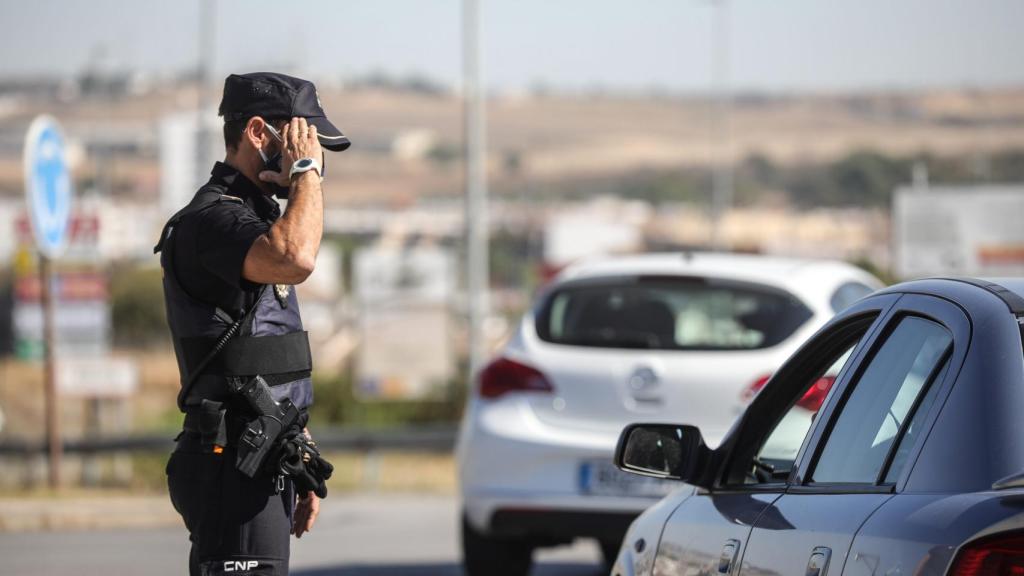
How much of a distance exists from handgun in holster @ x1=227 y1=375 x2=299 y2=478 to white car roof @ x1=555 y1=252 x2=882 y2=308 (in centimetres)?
408

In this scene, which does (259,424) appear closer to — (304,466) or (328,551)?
(304,466)

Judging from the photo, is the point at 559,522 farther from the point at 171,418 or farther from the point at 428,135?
the point at 428,135

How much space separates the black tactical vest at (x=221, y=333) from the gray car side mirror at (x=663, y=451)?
864 mm

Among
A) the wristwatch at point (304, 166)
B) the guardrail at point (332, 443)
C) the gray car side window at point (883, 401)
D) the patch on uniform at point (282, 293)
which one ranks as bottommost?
the guardrail at point (332, 443)

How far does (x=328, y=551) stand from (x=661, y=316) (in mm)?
3706

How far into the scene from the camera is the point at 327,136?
4395mm

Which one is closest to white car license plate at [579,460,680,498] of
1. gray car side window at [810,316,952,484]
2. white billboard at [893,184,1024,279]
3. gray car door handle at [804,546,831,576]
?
gray car side window at [810,316,952,484]

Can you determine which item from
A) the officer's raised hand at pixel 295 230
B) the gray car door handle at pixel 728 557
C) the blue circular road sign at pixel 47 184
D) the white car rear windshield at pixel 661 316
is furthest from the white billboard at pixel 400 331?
the gray car door handle at pixel 728 557

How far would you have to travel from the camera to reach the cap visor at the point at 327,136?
4.39 m

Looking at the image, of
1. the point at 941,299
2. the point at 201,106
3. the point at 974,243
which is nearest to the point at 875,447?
the point at 941,299

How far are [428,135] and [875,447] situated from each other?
121m

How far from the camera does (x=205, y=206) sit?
167 inches

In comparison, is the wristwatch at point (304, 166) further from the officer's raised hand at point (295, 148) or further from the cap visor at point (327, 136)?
the cap visor at point (327, 136)

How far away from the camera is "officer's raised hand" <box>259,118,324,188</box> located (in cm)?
430
